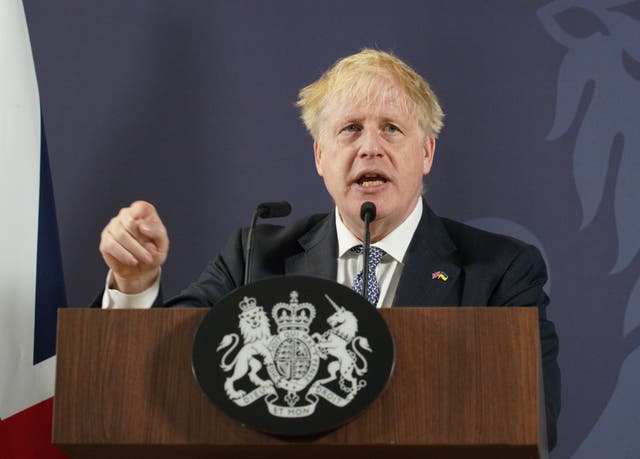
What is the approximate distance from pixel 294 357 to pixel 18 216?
4.76ft

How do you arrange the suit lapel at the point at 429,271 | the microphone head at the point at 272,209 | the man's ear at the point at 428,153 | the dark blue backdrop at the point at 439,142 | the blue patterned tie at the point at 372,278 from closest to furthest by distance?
the microphone head at the point at 272,209 < the suit lapel at the point at 429,271 < the blue patterned tie at the point at 372,278 < the man's ear at the point at 428,153 < the dark blue backdrop at the point at 439,142

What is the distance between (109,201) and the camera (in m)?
3.13

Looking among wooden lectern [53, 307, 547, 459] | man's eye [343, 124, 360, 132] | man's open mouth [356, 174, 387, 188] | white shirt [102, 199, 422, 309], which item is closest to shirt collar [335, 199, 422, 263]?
white shirt [102, 199, 422, 309]

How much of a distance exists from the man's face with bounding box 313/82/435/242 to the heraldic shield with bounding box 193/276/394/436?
1.10 m

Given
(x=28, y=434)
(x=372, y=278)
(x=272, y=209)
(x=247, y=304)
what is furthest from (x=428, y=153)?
(x=247, y=304)

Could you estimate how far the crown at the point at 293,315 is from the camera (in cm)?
146

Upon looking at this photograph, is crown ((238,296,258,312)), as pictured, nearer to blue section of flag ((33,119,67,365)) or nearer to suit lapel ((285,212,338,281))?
suit lapel ((285,212,338,281))

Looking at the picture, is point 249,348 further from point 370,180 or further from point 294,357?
point 370,180

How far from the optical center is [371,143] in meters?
2.59

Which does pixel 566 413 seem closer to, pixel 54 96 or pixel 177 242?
pixel 177 242

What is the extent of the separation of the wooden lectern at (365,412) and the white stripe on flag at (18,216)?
1097 mm

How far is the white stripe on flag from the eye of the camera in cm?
256

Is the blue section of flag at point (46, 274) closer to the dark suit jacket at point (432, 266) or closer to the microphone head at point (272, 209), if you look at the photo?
the dark suit jacket at point (432, 266)

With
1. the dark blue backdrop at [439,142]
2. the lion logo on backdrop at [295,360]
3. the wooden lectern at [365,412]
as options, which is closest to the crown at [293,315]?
the lion logo on backdrop at [295,360]
